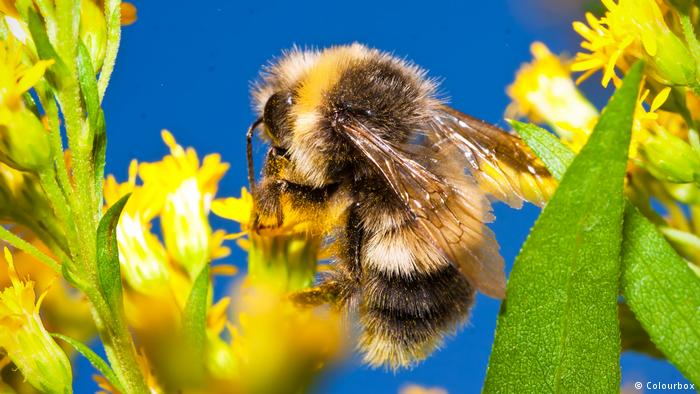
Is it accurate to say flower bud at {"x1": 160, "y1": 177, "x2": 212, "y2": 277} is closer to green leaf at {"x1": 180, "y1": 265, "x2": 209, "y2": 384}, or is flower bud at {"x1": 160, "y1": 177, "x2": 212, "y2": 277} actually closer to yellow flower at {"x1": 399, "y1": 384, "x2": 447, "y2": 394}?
green leaf at {"x1": 180, "y1": 265, "x2": 209, "y2": 384}

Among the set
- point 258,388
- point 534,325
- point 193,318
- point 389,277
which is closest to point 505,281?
point 534,325

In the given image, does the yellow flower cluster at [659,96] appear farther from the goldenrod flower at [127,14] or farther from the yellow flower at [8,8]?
the yellow flower at [8,8]

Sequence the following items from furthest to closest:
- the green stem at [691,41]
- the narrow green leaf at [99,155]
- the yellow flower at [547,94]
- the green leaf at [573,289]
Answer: the yellow flower at [547,94], the green stem at [691,41], the narrow green leaf at [99,155], the green leaf at [573,289]

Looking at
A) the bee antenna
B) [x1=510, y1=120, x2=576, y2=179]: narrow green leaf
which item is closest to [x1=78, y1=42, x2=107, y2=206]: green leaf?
the bee antenna

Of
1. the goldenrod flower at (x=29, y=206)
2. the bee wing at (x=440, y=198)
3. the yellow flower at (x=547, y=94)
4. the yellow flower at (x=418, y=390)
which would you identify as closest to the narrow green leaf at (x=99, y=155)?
the goldenrod flower at (x=29, y=206)

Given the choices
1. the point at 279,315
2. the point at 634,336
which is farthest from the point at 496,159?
the point at 279,315

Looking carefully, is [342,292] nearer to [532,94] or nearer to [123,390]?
[123,390]

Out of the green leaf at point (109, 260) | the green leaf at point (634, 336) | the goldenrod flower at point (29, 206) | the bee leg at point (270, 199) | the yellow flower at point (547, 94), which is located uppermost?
the yellow flower at point (547, 94)
